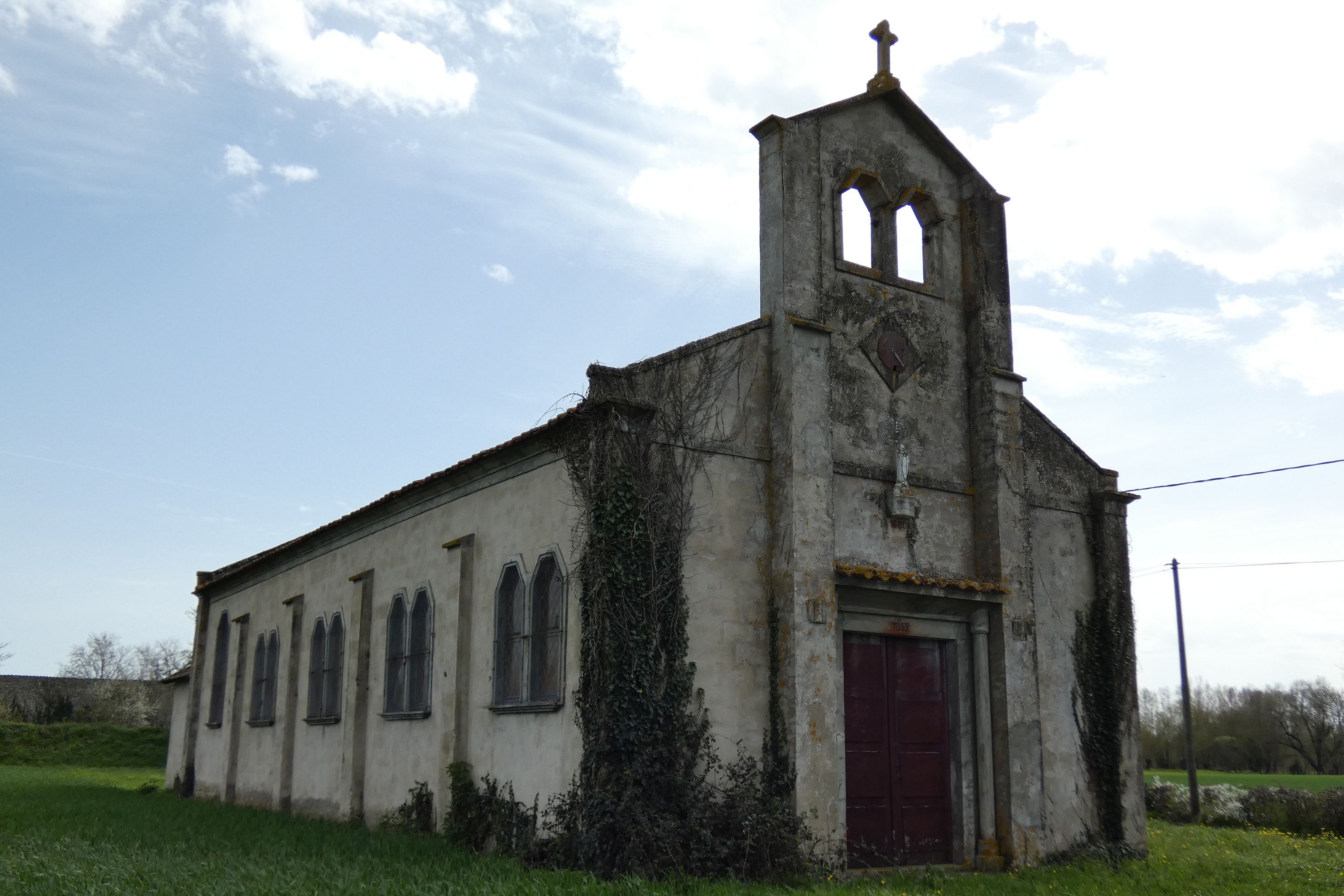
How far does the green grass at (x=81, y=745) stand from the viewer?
44438 mm

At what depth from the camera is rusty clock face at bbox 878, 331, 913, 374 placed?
14.3 meters

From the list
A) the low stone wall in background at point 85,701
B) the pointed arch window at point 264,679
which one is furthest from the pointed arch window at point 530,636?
the low stone wall in background at point 85,701

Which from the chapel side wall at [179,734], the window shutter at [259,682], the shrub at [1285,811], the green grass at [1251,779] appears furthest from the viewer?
the green grass at [1251,779]

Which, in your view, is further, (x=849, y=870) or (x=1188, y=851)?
(x=1188, y=851)

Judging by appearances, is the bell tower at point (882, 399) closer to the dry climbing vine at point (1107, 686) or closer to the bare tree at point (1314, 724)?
the dry climbing vine at point (1107, 686)

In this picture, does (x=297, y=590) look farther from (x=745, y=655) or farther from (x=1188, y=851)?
(x=1188, y=851)

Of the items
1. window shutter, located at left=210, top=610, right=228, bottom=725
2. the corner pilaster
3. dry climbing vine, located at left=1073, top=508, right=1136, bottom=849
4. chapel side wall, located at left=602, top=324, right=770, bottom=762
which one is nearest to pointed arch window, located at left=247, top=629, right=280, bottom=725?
window shutter, located at left=210, top=610, right=228, bottom=725

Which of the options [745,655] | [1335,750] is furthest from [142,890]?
[1335,750]

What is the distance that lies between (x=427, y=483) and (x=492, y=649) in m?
3.25

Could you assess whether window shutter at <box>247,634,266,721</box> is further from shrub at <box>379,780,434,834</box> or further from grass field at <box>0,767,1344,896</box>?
shrub at <box>379,780,434,834</box>

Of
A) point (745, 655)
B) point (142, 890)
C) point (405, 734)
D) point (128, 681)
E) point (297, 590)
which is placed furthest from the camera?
point (128, 681)

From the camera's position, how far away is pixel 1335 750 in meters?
66.9

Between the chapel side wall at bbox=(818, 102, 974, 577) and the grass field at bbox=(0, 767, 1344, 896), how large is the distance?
393 cm

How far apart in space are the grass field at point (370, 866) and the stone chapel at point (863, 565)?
99 cm
